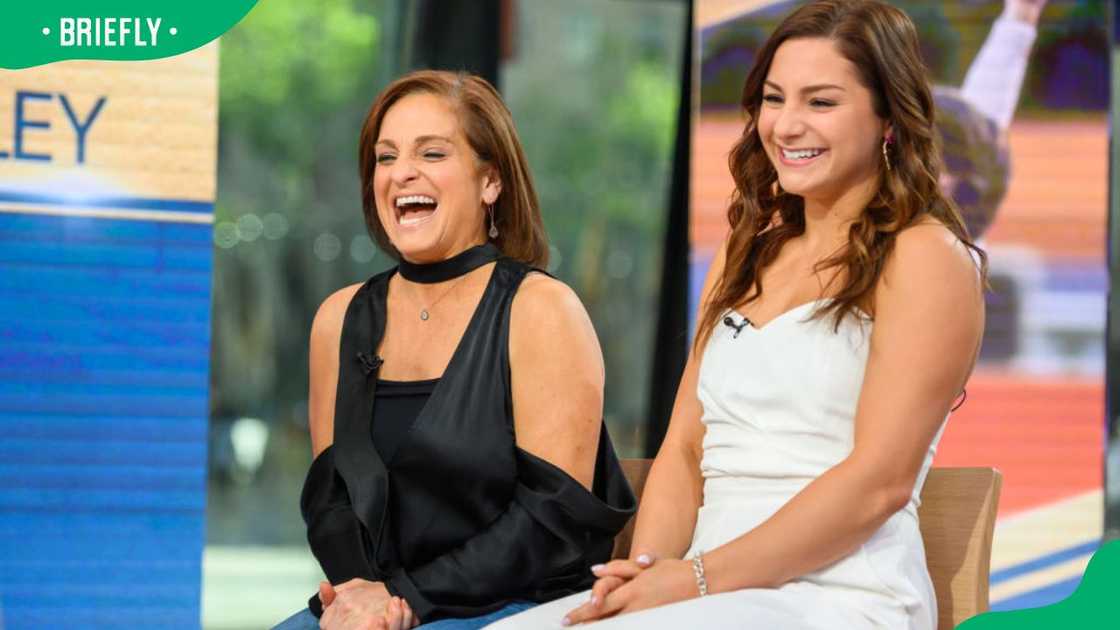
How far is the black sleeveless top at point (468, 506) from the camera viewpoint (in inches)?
98.1

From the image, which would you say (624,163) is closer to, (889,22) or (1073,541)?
(1073,541)

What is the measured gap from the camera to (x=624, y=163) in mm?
8500

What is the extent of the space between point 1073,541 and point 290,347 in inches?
220

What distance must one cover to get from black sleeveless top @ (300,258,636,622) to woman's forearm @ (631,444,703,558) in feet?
0.35

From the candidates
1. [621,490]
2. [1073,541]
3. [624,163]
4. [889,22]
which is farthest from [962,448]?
[624,163]

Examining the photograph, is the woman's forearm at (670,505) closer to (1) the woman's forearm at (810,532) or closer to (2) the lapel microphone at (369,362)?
(1) the woman's forearm at (810,532)

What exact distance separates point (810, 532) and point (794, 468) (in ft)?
0.46

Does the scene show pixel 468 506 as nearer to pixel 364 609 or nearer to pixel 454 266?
pixel 364 609

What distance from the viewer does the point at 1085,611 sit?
2217 millimetres

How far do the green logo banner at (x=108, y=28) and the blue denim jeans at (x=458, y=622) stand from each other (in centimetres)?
215

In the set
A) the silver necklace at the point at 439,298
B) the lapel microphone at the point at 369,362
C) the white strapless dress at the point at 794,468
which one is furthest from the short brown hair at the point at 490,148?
the white strapless dress at the point at 794,468

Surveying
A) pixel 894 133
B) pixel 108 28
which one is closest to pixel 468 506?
pixel 894 133

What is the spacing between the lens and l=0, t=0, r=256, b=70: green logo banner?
401cm

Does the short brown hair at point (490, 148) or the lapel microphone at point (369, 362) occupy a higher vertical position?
the short brown hair at point (490, 148)
